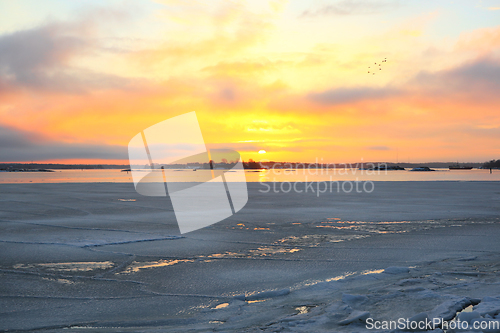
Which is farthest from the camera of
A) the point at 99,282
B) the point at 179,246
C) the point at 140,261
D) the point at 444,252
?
the point at 179,246

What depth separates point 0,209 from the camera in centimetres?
1379

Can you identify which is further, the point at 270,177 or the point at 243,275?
the point at 270,177

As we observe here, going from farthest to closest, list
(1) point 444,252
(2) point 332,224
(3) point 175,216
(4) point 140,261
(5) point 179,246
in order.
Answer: (3) point 175,216, (2) point 332,224, (5) point 179,246, (1) point 444,252, (4) point 140,261

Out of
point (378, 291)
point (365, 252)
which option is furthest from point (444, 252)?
point (378, 291)

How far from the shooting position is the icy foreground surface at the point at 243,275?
12.5 feet

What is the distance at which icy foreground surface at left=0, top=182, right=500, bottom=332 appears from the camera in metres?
3.82

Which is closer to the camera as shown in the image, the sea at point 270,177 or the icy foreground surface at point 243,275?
the icy foreground surface at point 243,275

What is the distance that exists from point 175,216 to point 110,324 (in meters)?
8.61

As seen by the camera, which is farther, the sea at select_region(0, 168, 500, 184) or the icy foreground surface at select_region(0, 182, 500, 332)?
the sea at select_region(0, 168, 500, 184)

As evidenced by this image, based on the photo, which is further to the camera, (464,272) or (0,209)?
(0,209)

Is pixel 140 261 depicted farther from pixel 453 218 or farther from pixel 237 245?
pixel 453 218

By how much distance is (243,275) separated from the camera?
5504mm

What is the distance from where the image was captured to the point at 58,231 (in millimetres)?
9117

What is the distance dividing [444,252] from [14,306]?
696 cm
